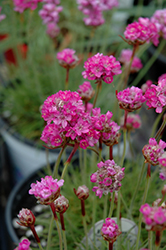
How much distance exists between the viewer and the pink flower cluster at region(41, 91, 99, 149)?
0.30m

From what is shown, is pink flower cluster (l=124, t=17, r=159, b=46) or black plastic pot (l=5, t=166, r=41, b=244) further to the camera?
black plastic pot (l=5, t=166, r=41, b=244)

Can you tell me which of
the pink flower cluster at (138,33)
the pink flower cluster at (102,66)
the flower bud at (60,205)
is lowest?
the flower bud at (60,205)

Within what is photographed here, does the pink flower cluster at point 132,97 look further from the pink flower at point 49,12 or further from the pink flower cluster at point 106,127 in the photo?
the pink flower at point 49,12

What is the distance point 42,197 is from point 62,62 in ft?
0.85

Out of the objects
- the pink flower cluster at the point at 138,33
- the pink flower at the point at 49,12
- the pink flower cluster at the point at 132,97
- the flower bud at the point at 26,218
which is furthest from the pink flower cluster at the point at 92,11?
the flower bud at the point at 26,218

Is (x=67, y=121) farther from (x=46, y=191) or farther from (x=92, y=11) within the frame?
(x=92, y=11)

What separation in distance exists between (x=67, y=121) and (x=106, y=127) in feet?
0.15

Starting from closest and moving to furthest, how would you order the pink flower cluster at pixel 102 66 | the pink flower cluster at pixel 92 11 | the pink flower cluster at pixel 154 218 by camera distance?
1. the pink flower cluster at pixel 154 218
2. the pink flower cluster at pixel 102 66
3. the pink flower cluster at pixel 92 11

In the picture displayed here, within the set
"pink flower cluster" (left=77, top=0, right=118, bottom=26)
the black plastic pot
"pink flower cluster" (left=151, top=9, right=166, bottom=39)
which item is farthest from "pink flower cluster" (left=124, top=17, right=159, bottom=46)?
the black plastic pot

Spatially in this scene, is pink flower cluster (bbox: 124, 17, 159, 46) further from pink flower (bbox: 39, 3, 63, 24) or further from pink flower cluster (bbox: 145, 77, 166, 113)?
pink flower (bbox: 39, 3, 63, 24)

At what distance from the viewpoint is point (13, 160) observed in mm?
924

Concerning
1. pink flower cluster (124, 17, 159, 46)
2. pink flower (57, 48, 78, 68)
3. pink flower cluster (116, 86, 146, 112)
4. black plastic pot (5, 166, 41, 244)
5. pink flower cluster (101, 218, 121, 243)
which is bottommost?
black plastic pot (5, 166, 41, 244)

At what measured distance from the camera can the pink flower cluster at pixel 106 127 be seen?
325 millimetres

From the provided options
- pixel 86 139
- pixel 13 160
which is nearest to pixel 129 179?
pixel 86 139
